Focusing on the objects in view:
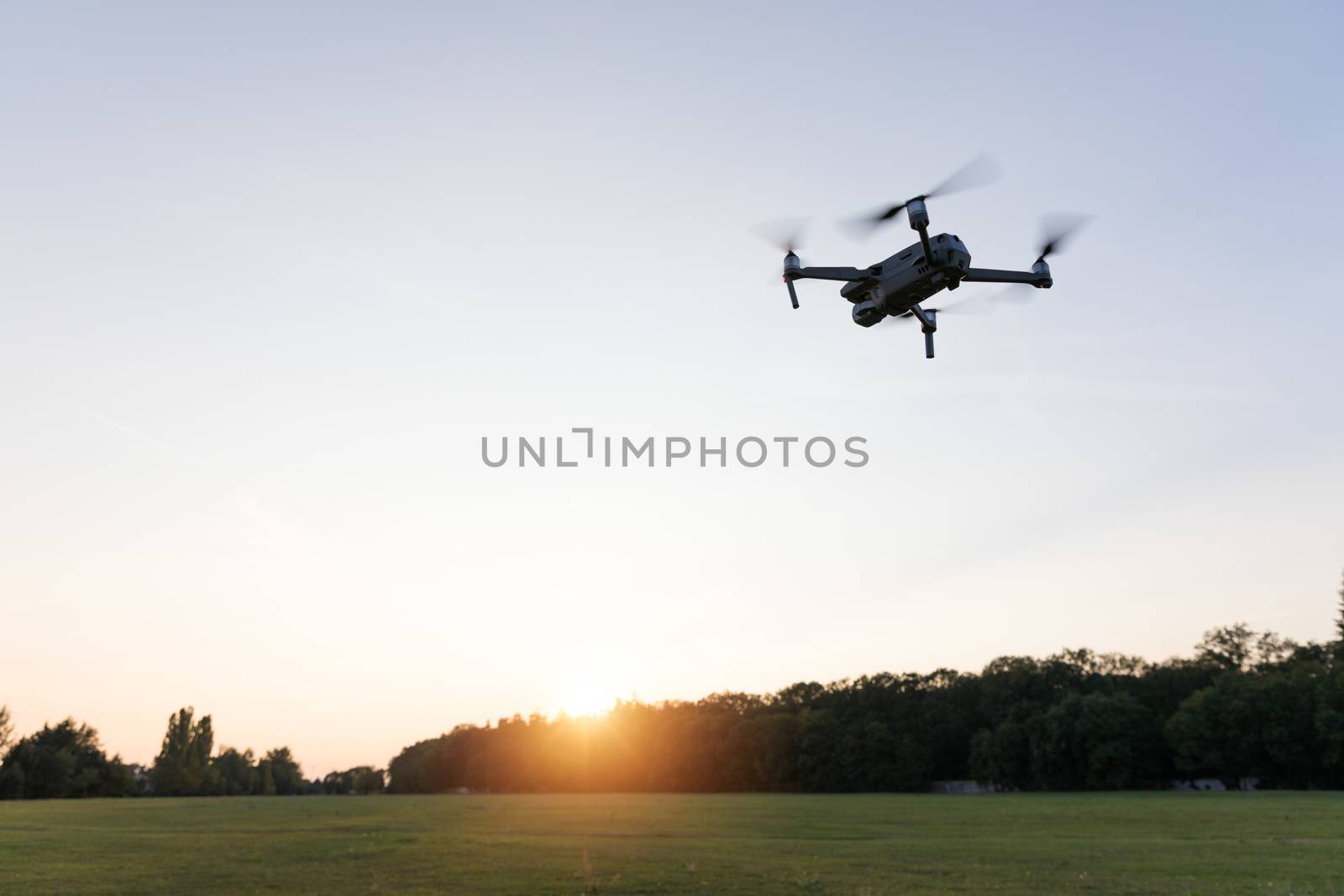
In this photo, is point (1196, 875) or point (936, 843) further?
point (936, 843)

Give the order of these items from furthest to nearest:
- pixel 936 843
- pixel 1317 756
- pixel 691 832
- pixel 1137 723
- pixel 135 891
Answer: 1. pixel 1137 723
2. pixel 1317 756
3. pixel 691 832
4. pixel 936 843
5. pixel 135 891

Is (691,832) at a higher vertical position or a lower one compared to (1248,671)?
lower

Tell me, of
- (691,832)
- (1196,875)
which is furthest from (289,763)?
(1196,875)

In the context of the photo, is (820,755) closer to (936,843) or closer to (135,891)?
(936,843)

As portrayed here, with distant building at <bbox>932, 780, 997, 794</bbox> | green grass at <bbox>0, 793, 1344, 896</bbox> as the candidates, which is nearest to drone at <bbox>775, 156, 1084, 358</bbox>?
green grass at <bbox>0, 793, 1344, 896</bbox>

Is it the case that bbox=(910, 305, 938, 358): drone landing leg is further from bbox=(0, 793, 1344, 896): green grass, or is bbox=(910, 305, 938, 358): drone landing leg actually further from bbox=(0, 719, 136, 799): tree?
bbox=(0, 719, 136, 799): tree
